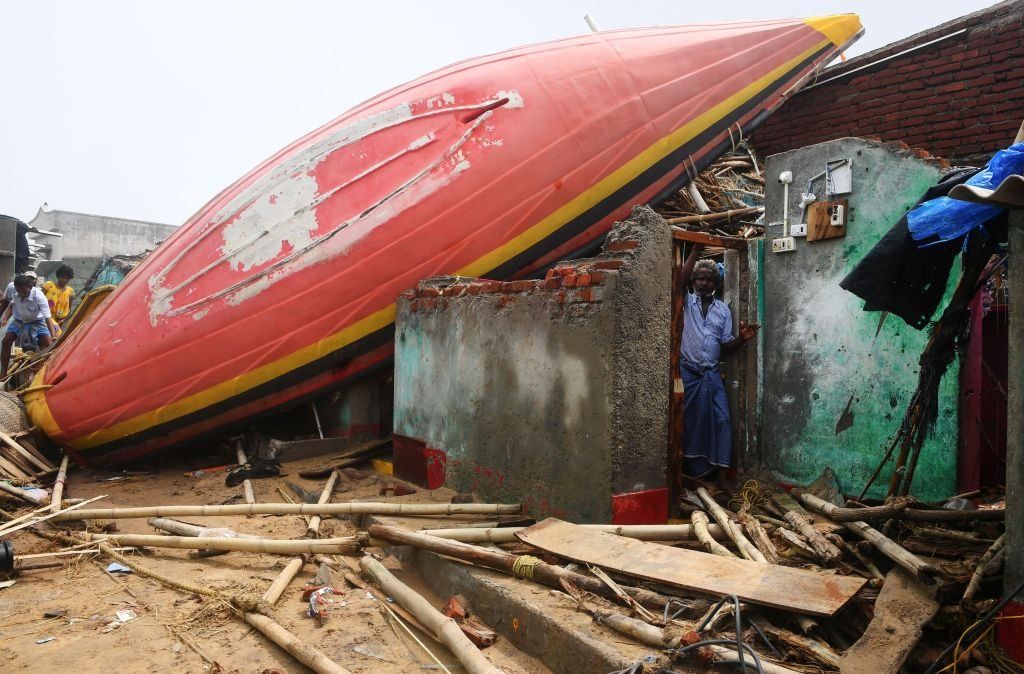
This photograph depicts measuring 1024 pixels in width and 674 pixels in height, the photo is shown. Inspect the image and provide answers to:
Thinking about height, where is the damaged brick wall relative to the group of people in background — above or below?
above

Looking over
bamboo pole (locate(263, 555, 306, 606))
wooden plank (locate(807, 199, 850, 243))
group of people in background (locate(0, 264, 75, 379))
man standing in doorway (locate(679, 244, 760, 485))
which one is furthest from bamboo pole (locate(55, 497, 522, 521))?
group of people in background (locate(0, 264, 75, 379))

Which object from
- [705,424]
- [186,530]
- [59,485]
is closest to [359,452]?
[186,530]

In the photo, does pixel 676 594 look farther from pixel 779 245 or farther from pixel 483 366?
pixel 779 245

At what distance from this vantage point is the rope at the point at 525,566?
3.15m

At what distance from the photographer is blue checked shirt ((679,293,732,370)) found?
5008 mm

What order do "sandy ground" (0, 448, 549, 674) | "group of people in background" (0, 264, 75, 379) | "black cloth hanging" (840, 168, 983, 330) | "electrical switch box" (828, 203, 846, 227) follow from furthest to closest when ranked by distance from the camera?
"group of people in background" (0, 264, 75, 379), "electrical switch box" (828, 203, 846, 227), "black cloth hanging" (840, 168, 983, 330), "sandy ground" (0, 448, 549, 674)

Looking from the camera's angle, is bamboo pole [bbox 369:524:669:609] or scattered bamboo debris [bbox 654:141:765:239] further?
scattered bamboo debris [bbox 654:141:765:239]

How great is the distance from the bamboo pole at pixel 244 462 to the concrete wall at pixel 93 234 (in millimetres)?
17873

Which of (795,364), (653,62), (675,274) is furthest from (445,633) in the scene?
(653,62)

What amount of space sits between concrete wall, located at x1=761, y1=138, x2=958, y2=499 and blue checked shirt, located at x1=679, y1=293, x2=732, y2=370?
11.0 inches

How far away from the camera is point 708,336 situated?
5.02 meters

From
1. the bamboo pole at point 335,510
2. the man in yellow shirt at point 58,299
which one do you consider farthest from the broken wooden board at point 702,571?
the man in yellow shirt at point 58,299

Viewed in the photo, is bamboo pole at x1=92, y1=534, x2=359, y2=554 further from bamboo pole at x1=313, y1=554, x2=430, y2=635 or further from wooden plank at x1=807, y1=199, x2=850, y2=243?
wooden plank at x1=807, y1=199, x2=850, y2=243

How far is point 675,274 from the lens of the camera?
13.7 feet
